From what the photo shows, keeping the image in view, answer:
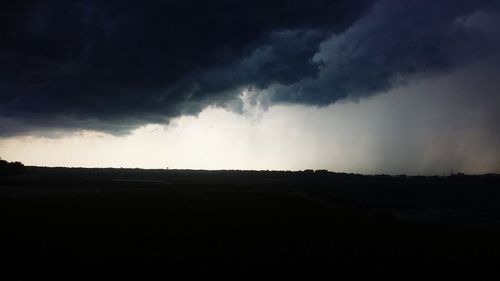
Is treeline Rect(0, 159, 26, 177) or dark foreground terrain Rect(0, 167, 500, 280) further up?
treeline Rect(0, 159, 26, 177)

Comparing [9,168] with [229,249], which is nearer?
[229,249]

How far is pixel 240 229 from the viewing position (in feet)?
133

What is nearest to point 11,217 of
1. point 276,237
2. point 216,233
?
point 216,233

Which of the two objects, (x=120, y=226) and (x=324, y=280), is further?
(x=120, y=226)

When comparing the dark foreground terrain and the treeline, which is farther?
the treeline

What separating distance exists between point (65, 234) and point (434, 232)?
1219 inches

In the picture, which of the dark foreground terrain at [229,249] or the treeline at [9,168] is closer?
the dark foreground terrain at [229,249]

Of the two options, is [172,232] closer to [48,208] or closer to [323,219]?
[323,219]

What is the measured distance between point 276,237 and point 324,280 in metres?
12.7

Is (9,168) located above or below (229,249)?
above

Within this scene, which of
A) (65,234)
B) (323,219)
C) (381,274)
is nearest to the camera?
(381,274)

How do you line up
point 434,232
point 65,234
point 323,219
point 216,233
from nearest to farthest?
1. point 65,234
2. point 216,233
3. point 434,232
4. point 323,219

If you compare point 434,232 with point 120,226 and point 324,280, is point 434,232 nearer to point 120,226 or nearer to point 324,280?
point 324,280

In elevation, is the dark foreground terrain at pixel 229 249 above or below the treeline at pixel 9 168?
below
